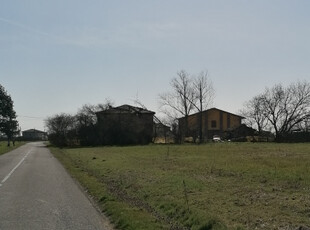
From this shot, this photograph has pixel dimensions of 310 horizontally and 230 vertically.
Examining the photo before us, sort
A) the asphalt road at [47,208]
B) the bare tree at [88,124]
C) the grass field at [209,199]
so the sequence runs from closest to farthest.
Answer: the grass field at [209,199]
the asphalt road at [47,208]
the bare tree at [88,124]

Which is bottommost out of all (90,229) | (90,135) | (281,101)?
(90,229)

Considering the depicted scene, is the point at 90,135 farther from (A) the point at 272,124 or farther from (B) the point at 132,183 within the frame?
(B) the point at 132,183

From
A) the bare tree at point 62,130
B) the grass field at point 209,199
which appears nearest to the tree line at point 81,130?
the bare tree at point 62,130

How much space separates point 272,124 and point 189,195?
280 ft

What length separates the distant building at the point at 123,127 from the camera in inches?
3157

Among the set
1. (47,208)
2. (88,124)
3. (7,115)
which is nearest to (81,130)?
(88,124)

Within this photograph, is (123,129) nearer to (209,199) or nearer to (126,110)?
(126,110)

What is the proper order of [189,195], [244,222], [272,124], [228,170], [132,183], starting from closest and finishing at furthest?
[244,222]
[189,195]
[132,183]
[228,170]
[272,124]

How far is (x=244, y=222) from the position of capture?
361 inches

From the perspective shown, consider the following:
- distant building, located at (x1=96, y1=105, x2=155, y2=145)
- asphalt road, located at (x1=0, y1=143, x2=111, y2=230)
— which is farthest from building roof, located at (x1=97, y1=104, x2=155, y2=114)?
asphalt road, located at (x1=0, y1=143, x2=111, y2=230)

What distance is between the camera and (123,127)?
81.1 m

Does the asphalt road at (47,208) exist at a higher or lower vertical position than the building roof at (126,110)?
lower

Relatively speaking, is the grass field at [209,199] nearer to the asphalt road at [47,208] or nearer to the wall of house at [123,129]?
the asphalt road at [47,208]

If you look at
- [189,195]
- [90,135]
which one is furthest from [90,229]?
[90,135]
